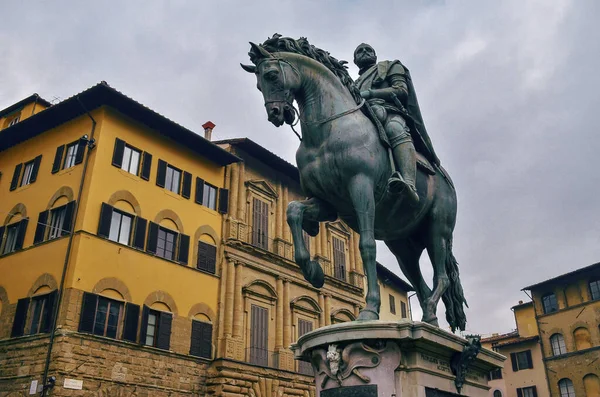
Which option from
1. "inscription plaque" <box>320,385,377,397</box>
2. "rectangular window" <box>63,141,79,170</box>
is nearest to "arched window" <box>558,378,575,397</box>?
"rectangular window" <box>63,141,79,170</box>

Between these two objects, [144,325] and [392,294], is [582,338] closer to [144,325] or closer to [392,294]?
[392,294]

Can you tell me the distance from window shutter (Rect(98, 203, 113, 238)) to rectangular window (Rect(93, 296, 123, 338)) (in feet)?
7.75

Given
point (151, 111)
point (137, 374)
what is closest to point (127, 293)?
Result: point (137, 374)

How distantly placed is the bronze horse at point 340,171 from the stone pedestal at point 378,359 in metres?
0.33

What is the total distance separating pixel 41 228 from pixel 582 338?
1400 inches

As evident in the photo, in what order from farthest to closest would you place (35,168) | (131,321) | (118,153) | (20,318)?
(35,168) → (118,153) → (131,321) → (20,318)

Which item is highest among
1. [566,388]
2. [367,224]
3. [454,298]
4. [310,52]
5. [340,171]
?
[566,388]

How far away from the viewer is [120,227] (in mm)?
22312

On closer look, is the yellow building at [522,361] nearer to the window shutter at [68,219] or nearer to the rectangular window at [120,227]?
the rectangular window at [120,227]

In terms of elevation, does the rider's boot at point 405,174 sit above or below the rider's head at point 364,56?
below

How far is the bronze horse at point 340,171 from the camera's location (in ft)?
17.1

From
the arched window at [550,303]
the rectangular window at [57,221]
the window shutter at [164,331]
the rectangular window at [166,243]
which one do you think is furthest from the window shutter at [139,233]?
the arched window at [550,303]

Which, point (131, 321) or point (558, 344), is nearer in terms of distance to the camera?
point (131, 321)

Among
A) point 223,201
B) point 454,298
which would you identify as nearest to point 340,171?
point 454,298
